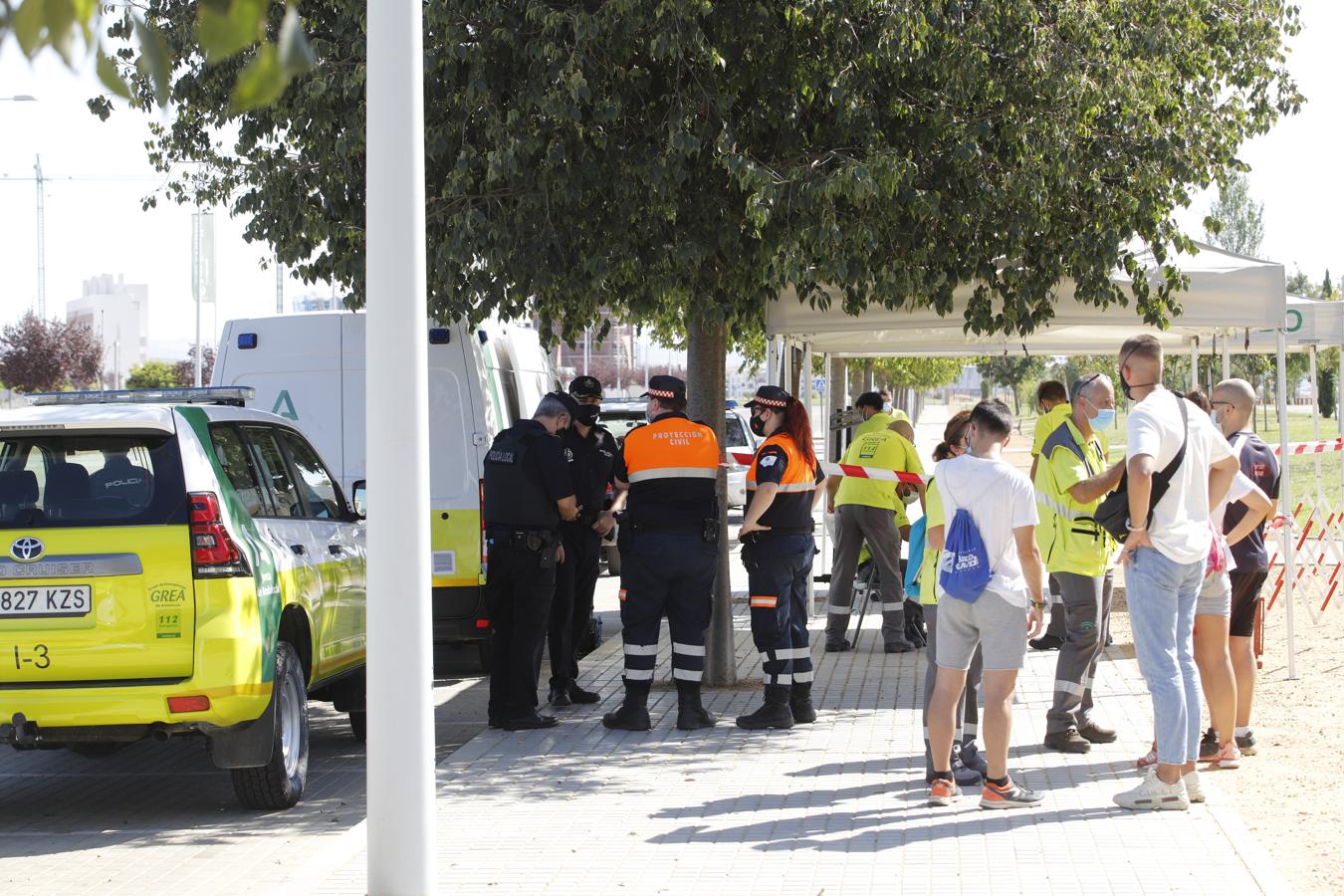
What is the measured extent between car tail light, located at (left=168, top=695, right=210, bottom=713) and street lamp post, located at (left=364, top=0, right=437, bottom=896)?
1497 millimetres

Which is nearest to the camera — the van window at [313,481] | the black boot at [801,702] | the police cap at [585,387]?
the van window at [313,481]

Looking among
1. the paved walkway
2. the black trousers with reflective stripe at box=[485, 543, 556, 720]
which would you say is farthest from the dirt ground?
the black trousers with reflective stripe at box=[485, 543, 556, 720]

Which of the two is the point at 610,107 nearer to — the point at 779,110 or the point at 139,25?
the point at 779,110

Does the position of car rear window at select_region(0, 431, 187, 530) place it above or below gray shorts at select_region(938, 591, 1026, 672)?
above

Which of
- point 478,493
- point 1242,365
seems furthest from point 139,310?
point 478,493

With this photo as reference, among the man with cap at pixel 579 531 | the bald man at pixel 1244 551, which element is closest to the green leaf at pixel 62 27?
the bald man at pixel 1244 551

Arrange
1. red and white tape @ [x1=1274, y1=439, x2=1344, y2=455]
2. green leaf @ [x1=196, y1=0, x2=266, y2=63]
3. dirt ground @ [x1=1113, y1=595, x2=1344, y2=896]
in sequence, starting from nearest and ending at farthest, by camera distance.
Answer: green leaf @ [x1=196, y1=0, x2=266, y2=63] < dirt ground @ [x1=1113, y1=595, x2=1344, y2=896] < red and white tape @ [x1=1274, y1=439, x2=1344, y2=455]

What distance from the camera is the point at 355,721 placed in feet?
30.1

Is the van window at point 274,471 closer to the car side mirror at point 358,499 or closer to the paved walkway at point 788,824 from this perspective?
the car side mirror at point 358,499

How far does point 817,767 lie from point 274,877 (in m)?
2.84

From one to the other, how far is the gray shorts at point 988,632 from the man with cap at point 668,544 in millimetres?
2151

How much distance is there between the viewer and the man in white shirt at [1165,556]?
259 inches

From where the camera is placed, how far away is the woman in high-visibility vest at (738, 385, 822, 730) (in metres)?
8.58

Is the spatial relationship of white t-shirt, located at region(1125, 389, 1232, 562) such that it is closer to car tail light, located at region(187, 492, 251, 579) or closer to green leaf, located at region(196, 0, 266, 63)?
car tail light, located at region(187, 492, 251, 579)
